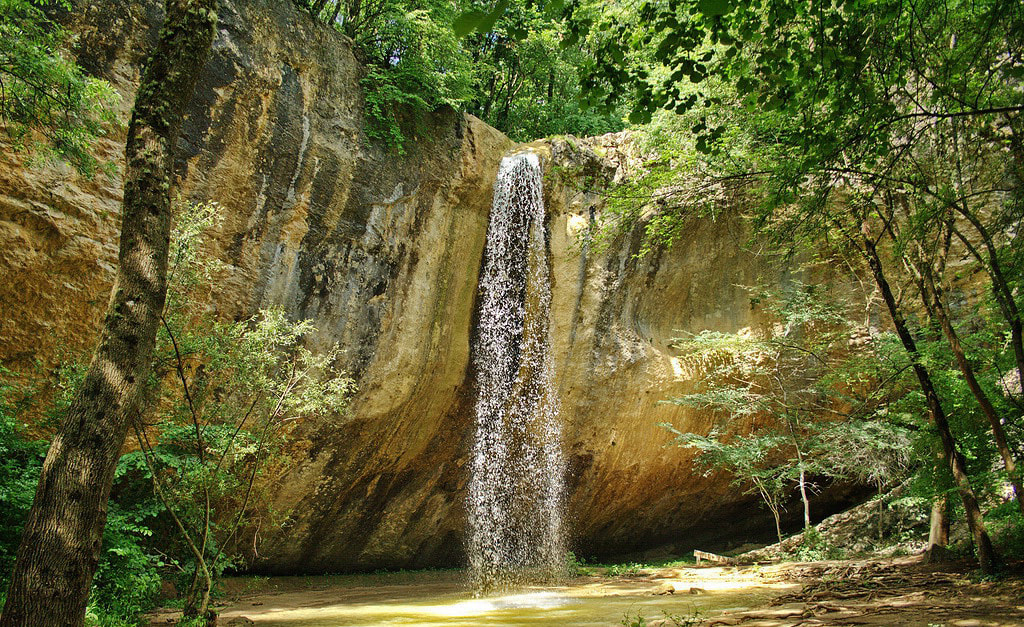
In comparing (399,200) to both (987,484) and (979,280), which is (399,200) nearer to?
(987,484)

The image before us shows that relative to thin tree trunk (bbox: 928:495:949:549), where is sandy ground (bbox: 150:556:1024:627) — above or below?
below

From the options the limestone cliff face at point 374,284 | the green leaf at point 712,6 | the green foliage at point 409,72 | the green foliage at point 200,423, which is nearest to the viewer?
the green leaf at point 712,6

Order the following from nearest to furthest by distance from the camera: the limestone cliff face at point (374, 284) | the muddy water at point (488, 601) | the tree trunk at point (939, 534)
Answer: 1. the muddy water at point (488, 601)
2. the tree trunk at point (939, 534)
3. the limestone cliff face at point (374, 284)

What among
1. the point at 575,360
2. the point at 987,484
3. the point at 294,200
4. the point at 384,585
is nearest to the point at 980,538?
the point at 987,484

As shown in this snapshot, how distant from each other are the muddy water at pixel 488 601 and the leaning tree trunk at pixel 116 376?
397 cm

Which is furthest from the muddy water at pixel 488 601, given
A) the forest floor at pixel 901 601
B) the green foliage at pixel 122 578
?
the green foliage at pixel 122 578

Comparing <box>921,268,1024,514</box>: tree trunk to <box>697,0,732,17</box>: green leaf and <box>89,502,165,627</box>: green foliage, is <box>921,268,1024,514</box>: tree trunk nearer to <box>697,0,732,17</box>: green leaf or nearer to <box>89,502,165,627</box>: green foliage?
<box>697,0,732,17</box>: green leaf

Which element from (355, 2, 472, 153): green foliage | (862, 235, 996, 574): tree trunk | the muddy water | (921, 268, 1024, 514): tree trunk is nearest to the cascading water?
the muddy water

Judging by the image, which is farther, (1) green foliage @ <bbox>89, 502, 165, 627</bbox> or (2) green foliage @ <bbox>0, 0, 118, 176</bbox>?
(1) green foliage @ <bbox>89, 502, 165, 627</bbox>

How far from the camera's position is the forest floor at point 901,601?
463 centimetres

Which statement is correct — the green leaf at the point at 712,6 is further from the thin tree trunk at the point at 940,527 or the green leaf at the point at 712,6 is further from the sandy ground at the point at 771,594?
the thin tree trunk at the point at 940,527

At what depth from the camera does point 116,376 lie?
11.5 feet

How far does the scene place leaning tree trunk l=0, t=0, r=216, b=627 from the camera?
120 inches

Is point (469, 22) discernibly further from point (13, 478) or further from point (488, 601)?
point (488, 601)
